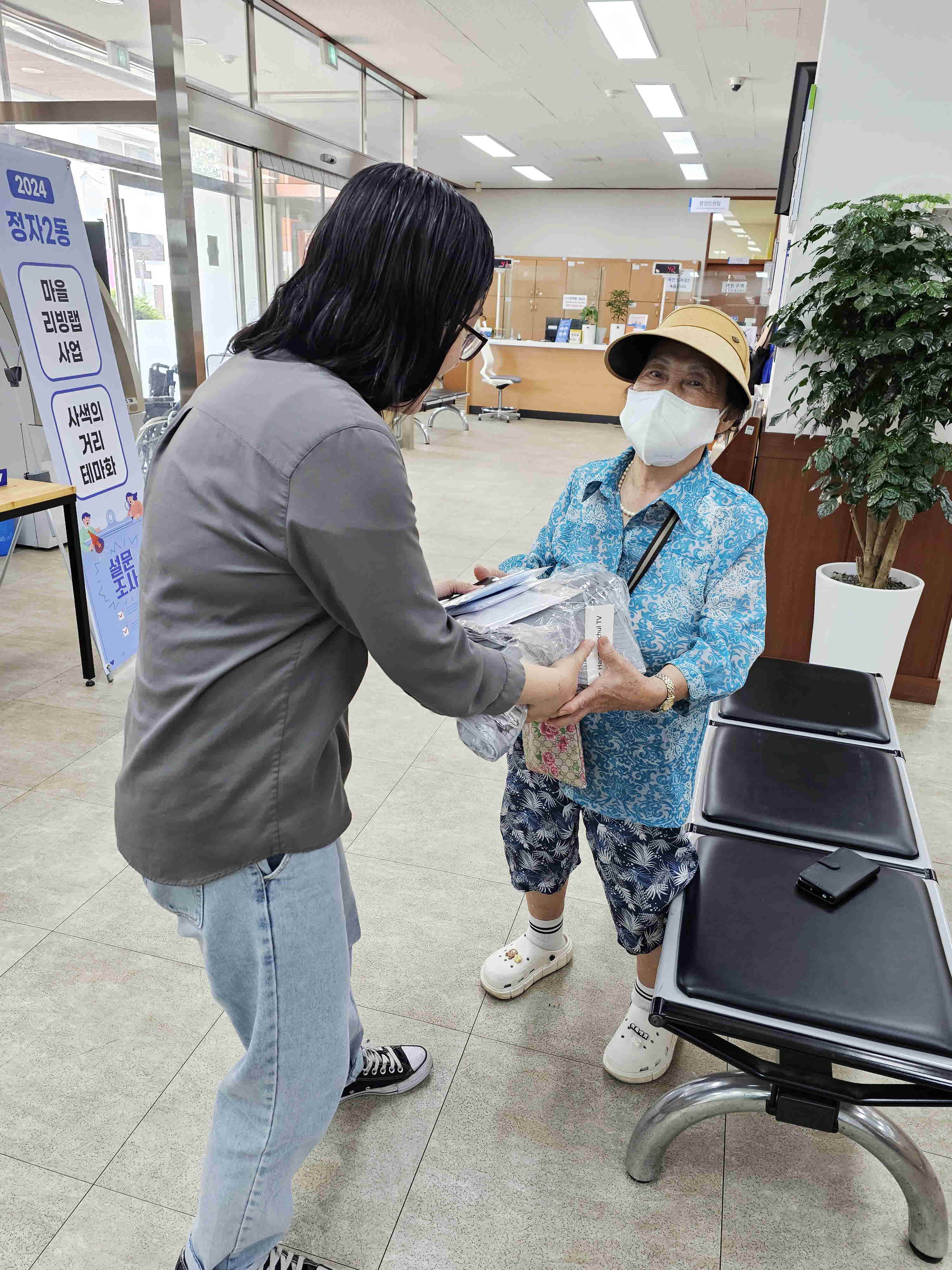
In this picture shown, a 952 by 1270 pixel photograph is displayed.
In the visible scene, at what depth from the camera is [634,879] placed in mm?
1626

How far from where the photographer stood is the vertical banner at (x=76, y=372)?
3.00m

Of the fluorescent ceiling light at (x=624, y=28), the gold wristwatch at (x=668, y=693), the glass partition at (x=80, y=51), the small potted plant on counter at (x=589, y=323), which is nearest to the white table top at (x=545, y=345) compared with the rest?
the small potted plant on counter at (x=589, y=323)

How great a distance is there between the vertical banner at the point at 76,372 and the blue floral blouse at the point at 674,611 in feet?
6.85

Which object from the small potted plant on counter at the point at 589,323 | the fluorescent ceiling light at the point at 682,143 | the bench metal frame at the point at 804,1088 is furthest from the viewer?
the small potted plant on counter at the point at 589,323

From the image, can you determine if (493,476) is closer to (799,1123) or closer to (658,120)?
(658,120)

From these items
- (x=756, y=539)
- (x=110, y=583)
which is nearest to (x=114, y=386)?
(x=110, y=583)

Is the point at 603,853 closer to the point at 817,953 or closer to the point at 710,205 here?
the point at 817,953

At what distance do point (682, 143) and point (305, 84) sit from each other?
5018mm

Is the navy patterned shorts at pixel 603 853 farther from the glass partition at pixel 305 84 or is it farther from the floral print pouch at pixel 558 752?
the glass partition at pixel 305 84

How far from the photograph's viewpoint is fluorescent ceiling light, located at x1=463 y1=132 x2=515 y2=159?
9992mm

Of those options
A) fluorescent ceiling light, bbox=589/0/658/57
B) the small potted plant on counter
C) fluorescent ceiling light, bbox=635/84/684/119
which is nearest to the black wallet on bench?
fluorescent ceiling light, bbox=589/0/658/57

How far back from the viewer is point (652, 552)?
1.54 meters

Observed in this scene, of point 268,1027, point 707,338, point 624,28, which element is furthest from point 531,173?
point 268,1027

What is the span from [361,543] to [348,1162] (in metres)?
1.26
